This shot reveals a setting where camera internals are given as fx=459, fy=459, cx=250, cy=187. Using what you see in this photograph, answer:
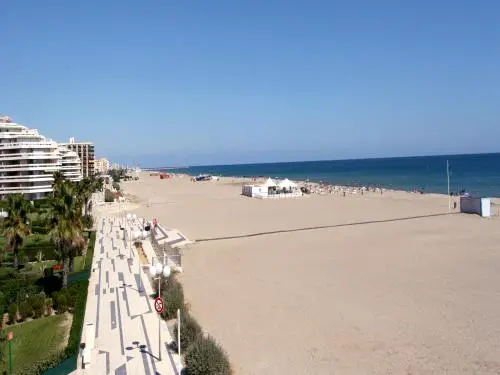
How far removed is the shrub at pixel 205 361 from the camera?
948 cm

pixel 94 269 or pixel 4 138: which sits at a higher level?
pixel 4 138

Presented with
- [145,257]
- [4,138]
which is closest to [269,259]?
[145,257]

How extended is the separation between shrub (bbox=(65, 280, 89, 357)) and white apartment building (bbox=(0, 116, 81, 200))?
37.4m

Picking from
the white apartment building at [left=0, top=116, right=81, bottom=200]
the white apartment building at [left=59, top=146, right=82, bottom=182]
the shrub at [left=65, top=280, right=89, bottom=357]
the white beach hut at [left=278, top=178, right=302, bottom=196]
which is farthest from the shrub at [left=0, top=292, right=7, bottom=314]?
the white apartment building at [left=59, top=146, right=82, bottom=182]

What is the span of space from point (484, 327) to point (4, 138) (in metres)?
52.1

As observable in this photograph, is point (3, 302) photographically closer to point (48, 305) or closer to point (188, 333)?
point (48, 305)

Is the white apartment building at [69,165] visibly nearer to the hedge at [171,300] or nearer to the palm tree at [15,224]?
the palm tree at [15,224]

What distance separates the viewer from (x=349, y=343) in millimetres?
12336

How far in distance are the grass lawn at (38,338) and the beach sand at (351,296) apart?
408cm

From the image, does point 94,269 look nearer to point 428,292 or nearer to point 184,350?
point 184,350

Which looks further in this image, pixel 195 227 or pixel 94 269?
pixel 195 227

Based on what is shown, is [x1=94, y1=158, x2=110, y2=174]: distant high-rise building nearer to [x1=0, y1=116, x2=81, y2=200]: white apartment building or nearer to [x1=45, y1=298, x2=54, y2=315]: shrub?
[x1=0, y1=116, x2=81, y2=200]: white apartment building

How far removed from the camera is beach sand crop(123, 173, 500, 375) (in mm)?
11539

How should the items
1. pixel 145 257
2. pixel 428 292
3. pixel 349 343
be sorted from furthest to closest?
pixel 145 257 → pixel 428 292 → pixel 349 343
